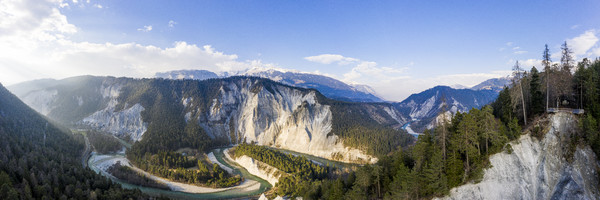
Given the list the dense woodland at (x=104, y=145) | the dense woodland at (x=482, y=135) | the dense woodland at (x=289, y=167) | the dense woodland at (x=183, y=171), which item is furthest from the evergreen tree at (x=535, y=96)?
the dense woodland at (x=104, y=145)

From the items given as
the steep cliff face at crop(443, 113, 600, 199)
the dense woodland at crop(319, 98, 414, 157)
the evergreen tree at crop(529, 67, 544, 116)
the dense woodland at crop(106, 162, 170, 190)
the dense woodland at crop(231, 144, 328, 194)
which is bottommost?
the dense woodland at crop(106, 162, 170, 190)

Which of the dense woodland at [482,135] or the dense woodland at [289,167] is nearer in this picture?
the dense woodland at [482,135]

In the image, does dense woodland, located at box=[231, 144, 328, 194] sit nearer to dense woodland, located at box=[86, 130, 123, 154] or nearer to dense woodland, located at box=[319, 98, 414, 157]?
dense woodland, located at box=[319, 98, 414, 157]

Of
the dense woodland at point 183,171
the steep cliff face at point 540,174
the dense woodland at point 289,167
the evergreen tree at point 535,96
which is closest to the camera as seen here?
the steep cliff face at point 540,174

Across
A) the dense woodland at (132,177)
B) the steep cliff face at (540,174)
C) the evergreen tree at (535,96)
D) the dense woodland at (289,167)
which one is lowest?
the dense woodland at (132,177)

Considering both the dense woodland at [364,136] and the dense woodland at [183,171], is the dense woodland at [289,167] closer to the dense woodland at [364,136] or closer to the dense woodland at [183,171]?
the dense woodland at [183,171]

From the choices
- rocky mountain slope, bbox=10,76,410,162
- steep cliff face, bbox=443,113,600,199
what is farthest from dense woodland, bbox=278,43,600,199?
rocky mountain slope, bbox=10,76,410,162
